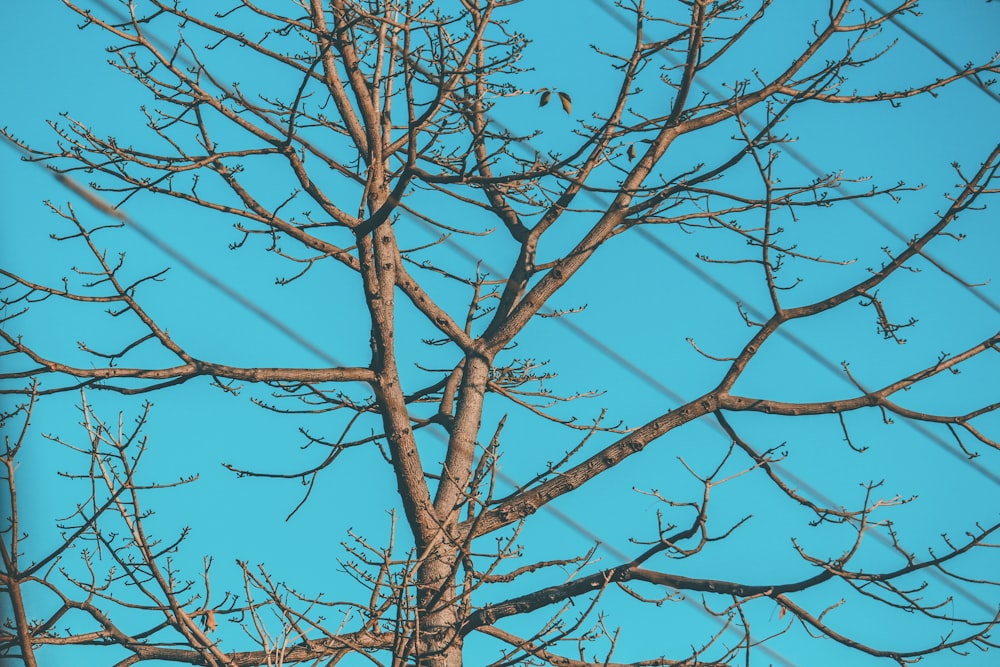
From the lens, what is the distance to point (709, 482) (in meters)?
4.92

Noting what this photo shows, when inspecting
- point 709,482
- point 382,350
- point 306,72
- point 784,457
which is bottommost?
point 709,482

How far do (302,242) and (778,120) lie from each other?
2395 mm

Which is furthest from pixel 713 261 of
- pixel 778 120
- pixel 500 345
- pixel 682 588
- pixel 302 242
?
pixel 302 242

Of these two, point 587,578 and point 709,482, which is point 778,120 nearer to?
point 709,482

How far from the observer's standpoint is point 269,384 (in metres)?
5.69

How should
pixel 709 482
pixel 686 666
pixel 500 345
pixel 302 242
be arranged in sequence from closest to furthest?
pixel 709 482 < pixel 686 666 < pixel 302 242 < pixel 500 345

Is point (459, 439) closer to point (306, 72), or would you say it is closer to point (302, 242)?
point (302, 242)

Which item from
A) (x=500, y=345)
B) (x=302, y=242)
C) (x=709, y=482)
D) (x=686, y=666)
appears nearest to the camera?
(x=709, y=482)

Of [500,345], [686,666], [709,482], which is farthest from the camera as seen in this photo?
[500,345]

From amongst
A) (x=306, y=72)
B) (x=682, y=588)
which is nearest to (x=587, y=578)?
(x=682, y=588)

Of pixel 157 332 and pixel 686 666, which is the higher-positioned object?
pixel 157 332

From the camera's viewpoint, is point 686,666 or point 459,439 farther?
point 459,439

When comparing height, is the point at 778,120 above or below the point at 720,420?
above

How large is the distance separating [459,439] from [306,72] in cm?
194
